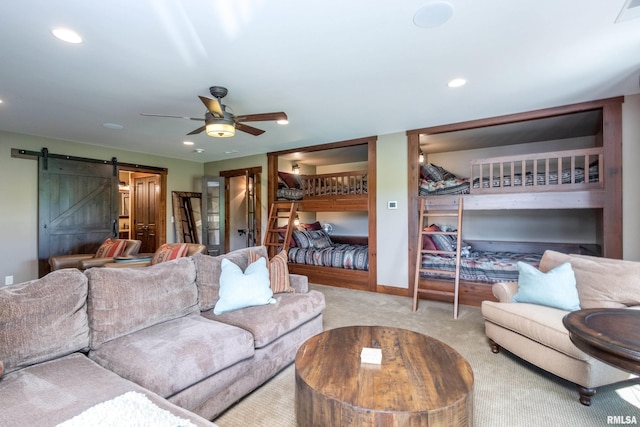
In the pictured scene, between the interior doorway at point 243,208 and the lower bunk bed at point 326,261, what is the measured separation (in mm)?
1021

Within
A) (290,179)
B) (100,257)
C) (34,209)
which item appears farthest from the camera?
(290,179)

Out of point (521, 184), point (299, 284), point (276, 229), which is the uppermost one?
point (521, 184)

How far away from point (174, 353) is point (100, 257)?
3.64 m

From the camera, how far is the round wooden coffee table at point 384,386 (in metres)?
1.19

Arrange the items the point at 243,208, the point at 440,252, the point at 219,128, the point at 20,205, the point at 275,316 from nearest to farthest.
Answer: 1. the point at 275,316
2. the point at 219,128
3. the point at 440,252
4. the point at 20,205
5. the point at 243,208

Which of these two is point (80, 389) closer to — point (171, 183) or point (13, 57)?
point (13, 57)

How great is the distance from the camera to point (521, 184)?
143 inches

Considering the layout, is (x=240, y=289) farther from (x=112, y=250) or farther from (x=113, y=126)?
(x=113, y=126)

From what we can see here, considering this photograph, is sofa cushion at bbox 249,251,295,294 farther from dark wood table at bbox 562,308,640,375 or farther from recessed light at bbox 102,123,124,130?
recessed light at bbox 102,123,124,130

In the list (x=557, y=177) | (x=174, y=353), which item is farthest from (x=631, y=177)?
(x=174, y=353)

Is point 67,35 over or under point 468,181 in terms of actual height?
over

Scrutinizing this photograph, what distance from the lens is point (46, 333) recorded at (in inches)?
63.7

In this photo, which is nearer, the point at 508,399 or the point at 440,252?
the point at 508,399

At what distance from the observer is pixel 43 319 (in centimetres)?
163
